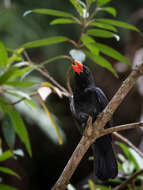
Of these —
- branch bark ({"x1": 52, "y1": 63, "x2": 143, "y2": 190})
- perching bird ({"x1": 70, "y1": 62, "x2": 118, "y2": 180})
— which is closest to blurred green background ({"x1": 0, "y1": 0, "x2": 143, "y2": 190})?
perching bird ({"x1": 70, "y1": 62, "x2": 118, "y2": 180})

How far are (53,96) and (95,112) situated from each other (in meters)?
2.91

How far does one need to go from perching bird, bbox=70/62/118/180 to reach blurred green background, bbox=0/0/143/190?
225 centimetres

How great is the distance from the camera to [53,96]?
534 cm

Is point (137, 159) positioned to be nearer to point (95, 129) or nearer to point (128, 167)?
point (128, 167)

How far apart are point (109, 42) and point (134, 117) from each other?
1494 millimetres

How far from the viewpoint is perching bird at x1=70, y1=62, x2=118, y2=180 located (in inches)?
94.2

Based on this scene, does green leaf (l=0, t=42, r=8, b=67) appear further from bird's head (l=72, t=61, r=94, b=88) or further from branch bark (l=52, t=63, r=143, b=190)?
branch bark (l=52, t=63, r=143, b=190)

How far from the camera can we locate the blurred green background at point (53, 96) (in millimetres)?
4762

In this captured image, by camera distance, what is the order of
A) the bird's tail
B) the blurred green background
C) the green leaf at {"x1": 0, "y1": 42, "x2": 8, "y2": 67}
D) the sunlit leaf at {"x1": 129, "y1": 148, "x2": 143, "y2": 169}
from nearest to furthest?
the green leaf at {"x1": 0, "y1": 42, "x2": 8, "y2": 67}
the bird's tail
the sunlit leaf at {"x1": 129, "y1": 148, "x2": 143, "y2": 169}
the blurred green background

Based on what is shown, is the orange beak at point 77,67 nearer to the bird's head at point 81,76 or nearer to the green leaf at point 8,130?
the bird's head at point 81,76

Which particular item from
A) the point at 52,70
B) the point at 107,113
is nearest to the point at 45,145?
the point at 52,70

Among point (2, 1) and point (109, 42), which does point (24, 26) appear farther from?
point (109, 42)

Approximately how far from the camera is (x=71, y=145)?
5.21m

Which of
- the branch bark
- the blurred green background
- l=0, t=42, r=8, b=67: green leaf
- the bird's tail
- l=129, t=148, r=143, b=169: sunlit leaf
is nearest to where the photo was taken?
the branch bark
